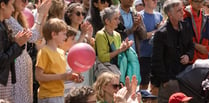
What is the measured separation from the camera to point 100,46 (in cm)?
699

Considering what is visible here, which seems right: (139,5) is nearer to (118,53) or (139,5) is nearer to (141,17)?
(141,17)

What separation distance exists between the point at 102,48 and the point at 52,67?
1292mm

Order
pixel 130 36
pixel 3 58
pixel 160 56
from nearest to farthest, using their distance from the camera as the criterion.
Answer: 1. pixel 3 58
2. pixel 160 56
3. pixel 130 36

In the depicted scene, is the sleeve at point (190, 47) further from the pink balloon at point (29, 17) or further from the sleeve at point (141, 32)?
the pink balloon at point (29, 17)

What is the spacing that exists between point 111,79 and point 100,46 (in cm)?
127

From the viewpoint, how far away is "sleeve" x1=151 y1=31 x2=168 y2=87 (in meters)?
6.80

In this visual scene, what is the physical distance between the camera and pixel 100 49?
23.0ft

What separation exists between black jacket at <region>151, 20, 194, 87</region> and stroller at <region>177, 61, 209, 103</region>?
0.40 meters

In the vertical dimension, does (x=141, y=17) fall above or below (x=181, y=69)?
above

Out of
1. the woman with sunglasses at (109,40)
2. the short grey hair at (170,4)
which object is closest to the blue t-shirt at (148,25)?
the woman with sunglasses at (109,40)

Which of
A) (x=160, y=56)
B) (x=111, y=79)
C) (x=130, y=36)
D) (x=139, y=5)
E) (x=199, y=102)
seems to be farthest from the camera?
(x=139, y=5)

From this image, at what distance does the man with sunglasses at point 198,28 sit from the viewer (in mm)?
7367

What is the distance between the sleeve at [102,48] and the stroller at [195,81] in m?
1.10

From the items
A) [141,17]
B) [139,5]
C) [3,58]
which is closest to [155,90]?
[141,17]
